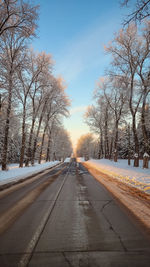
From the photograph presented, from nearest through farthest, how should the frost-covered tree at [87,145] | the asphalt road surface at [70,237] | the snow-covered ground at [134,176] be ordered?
the asphalt road surface at [70,237] → the snow-covered ground at [134,176] → the frost-covered tree at [87,145]

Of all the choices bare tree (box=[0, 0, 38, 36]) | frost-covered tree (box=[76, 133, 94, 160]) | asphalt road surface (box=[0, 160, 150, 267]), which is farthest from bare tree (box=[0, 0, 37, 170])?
frost-covered tree (box=[76, 133, 94, 160])

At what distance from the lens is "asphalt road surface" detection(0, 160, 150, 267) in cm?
235

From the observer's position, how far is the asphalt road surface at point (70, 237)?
235 centimetres

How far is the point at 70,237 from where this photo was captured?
3.02 m

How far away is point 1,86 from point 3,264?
11.6 m

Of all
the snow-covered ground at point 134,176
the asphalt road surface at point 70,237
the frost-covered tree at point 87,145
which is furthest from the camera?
the frost-covered tree at point 87,145

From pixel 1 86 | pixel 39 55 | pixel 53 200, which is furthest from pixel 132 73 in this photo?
pixel 53 200

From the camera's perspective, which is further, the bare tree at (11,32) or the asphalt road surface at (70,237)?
the bare tree at (11,32)

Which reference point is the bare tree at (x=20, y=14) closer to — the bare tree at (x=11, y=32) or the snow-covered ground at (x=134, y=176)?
the bare tree at (x=11, y=32)

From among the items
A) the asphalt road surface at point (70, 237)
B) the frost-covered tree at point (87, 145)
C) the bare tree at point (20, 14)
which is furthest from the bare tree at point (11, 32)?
the frost-covered tree at point (87, 145)

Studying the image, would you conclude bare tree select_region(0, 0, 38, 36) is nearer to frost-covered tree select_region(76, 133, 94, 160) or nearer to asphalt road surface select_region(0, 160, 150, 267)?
asphalt road surface select_region(0, 160, 150, 267)

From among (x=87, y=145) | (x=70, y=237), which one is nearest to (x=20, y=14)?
(x=70, y=237)

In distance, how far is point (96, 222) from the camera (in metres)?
3.72

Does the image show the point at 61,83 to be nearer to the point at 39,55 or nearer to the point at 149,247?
the point at 39,55
